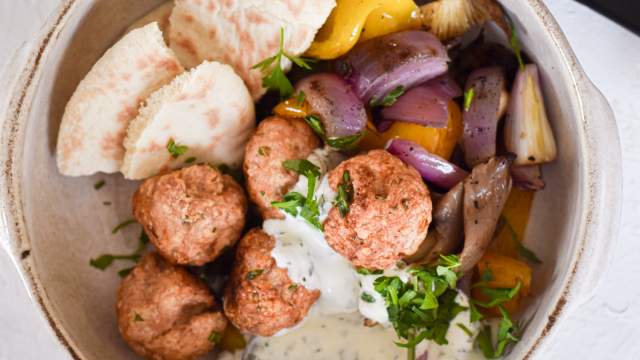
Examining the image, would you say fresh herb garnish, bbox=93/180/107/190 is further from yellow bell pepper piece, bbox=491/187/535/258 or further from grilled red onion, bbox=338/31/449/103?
yellow bell pepper piece, bbox=491/187/535/258

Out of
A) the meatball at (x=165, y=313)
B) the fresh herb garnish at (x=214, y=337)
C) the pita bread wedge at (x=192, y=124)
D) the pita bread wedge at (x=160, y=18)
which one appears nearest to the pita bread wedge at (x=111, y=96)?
the pita bread wedge at (x=192, y=124)

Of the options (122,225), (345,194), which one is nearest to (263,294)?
(345,194)

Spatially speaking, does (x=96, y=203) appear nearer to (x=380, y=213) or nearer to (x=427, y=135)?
(x=380, y=213)

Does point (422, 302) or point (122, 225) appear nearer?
point (422, 302)

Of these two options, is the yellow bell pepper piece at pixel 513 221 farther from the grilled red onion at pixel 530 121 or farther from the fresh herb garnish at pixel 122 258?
the fresh herb garnish at pixel 122 258

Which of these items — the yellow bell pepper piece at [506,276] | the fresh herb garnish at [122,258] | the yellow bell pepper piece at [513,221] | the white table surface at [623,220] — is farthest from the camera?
the white table surface at [623,220]

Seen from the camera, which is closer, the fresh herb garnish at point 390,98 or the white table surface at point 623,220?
the fresh herb garnish at point 390,98

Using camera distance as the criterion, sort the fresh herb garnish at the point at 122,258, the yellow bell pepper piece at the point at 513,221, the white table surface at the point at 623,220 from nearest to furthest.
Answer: the yellow bell pepper piece at the point at 513,221 → the fresh herb garnish at the point at 122,258 → the white table surface at the point at 623,220
